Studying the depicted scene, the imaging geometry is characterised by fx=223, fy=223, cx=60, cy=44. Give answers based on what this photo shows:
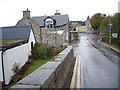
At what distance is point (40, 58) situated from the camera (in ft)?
96.5

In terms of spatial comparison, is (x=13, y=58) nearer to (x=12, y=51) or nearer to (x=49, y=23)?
(x=12, y=51)

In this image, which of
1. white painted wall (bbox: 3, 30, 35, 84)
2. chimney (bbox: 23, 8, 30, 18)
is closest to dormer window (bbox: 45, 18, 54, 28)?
chimney (bbox: 23, 8, 30, 18)

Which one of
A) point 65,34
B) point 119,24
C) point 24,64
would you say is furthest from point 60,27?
point 24,64

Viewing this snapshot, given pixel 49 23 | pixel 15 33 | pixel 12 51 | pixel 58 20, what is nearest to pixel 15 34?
pixel 15 33

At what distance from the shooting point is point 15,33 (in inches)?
1144

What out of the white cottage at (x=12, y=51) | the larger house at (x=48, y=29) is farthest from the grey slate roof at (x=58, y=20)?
the white cottage at (x=12, y=51)

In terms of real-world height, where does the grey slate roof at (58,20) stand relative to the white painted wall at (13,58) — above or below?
above

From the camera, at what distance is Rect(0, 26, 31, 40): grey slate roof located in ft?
92.5

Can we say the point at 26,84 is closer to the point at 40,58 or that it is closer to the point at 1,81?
the point at 1,81

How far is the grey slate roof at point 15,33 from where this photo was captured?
28.2 metres

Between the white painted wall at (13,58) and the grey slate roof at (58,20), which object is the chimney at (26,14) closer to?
the grey slate roof at (58,20)

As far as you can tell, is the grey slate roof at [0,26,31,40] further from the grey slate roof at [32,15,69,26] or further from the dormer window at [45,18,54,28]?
the grey slate roof at [32,15,69,26]

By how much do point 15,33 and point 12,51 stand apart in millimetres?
9331

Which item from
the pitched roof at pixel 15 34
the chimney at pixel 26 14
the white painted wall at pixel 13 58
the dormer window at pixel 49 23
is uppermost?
the chimney at pixel 26 14
